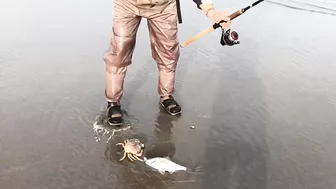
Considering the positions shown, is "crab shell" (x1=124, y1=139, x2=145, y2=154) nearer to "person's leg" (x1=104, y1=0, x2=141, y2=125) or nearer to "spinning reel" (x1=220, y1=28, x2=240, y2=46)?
"person's leg" (x1=104, y1=0, x2=141, y2=125)

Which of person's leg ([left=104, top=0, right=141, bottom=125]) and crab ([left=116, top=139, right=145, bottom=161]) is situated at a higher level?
person's leg ([left=104, top=0, right=141, bottom=125])

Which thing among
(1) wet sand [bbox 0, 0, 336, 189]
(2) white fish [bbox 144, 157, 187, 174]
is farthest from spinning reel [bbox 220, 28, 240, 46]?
(2) white fish [bbox 144, 157, 187, 174]

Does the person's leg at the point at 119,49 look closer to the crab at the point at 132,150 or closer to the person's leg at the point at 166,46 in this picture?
the person's leg at the point at 166,46

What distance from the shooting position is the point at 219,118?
146 inches

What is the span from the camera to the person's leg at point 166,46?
3.36 m

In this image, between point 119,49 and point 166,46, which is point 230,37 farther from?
point 119,49

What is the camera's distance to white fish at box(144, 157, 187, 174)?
298 centimetres

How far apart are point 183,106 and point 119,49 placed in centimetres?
90

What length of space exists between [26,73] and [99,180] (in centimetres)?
192

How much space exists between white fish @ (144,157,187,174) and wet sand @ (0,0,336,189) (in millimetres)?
69

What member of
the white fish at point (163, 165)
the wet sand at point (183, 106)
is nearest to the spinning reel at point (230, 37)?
the wet sand at point (183, 106)

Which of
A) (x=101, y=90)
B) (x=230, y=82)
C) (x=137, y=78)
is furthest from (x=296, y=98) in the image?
(x=101, y=90)

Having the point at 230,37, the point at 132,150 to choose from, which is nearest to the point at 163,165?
the point at 132,150

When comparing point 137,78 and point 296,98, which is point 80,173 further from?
point 296,98
